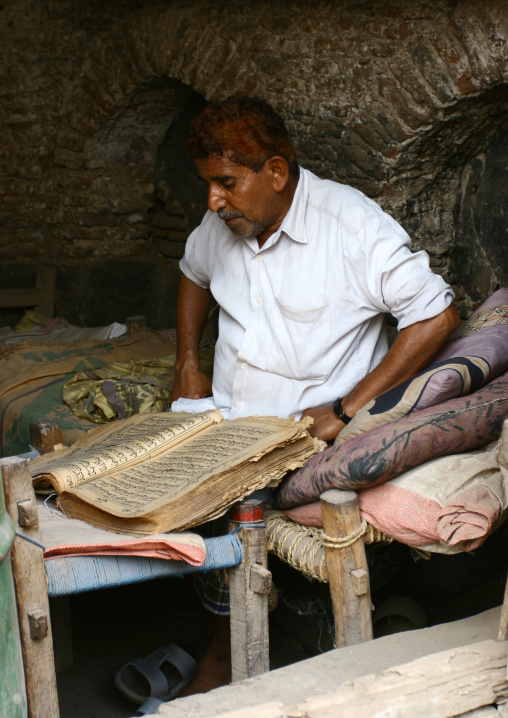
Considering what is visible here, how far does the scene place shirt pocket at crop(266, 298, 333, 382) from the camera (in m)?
2.54

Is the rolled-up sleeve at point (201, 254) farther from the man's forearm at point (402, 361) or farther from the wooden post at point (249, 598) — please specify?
the wooden post at point (249, 598)

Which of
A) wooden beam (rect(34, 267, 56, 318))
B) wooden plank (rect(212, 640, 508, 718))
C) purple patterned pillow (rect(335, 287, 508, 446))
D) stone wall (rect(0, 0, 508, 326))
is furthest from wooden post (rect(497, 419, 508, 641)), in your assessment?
wooden beam (rect(34, 267, 56, 318))

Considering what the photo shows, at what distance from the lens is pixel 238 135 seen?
98.8 inches

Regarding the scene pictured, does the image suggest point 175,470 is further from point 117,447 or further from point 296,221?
point 296,221

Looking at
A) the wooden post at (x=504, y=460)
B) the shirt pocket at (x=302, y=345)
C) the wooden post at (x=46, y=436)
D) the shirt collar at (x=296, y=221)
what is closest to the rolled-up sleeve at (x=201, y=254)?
the shirt collar at (x=296, y=221)

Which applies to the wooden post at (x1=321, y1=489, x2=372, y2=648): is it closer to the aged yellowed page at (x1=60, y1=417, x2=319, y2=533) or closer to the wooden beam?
the aged yellowed page at (x1=60, y1=417, x2=319, y2=533)

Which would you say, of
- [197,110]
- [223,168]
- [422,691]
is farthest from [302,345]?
[197,110]

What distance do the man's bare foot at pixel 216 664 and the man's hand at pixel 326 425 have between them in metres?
0.63

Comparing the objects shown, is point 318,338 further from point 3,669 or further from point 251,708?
point 3,669

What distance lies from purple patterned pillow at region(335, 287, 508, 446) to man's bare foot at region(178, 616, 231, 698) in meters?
0.68

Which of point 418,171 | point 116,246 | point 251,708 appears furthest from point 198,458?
point 116,246

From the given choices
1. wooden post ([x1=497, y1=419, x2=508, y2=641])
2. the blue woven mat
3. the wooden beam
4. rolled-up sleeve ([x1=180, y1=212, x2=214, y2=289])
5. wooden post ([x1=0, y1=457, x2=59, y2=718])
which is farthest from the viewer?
the wooden beam

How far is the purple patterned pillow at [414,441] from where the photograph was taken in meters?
1.97

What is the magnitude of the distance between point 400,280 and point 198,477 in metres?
0.87
